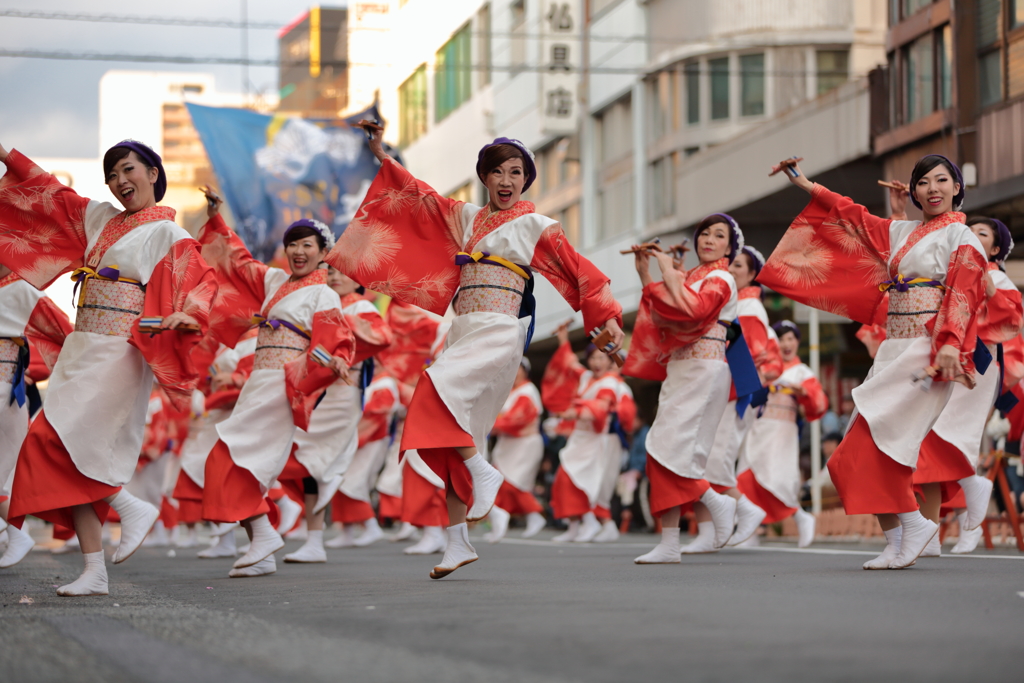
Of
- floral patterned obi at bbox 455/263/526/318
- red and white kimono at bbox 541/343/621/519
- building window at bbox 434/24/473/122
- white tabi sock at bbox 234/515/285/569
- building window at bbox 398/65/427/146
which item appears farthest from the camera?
building window at bbox 398/65/427/146

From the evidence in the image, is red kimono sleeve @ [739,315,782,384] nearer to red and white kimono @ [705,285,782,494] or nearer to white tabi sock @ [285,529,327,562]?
red and white kimono @ [705,285,782,494]

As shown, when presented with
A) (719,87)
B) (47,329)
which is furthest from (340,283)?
(719,87)

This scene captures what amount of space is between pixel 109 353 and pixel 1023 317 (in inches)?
209

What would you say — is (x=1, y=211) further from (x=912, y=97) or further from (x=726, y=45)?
(x=726, y=45)

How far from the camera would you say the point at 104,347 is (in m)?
6.49

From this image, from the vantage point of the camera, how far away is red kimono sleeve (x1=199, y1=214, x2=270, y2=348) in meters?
8.97

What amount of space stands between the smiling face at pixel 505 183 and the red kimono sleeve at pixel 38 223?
1962 millimetres

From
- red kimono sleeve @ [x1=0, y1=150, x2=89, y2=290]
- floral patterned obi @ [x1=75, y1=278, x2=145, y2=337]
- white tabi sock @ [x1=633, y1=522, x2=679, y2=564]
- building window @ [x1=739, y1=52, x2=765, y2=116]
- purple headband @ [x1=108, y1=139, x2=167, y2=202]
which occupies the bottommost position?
white tabi sock @ [x1=633, y1=522, x2=679, y2=564]

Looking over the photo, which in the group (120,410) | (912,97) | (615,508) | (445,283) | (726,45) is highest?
(726,45)

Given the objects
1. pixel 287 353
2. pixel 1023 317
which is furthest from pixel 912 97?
pixel 287 353

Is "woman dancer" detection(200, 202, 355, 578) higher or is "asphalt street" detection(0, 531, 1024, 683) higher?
"woman dancer" detection(200, 202, 355, 578)

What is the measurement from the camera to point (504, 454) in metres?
14.3

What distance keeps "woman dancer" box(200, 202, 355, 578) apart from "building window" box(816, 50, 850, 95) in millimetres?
14593

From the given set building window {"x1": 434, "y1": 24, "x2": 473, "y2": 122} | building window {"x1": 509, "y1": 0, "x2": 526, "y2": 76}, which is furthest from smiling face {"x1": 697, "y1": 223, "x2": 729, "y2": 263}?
building window {"x1": 434, "y1": 24, "x2": 473, "y2": 122}
